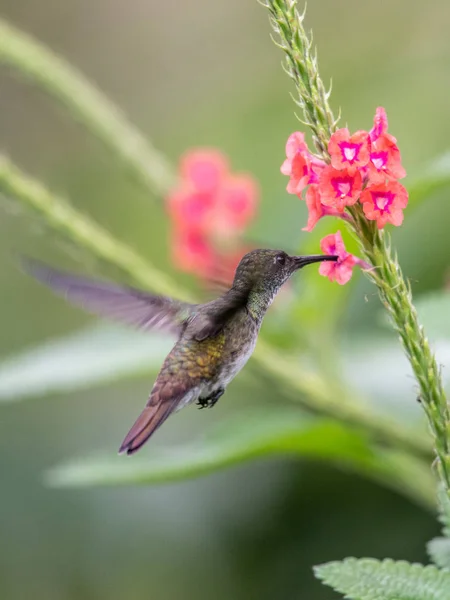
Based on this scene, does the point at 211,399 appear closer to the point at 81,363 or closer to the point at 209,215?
the point at 81,363

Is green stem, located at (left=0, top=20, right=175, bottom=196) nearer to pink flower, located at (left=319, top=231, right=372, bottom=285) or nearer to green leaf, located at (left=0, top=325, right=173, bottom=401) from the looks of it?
green leaf, located at (left=0, top=325, right=173, bottom=401)

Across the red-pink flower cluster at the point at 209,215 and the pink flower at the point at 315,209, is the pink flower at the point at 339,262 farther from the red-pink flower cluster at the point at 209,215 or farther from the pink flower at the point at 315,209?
the red-pink flower cluster at the point at 209,215

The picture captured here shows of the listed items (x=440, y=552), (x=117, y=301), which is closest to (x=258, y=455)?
(x=117, y=301)

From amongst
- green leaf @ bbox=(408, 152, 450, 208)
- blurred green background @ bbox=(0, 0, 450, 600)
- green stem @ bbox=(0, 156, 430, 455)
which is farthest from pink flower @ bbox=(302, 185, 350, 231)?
blurred green background @ bbox=(0, 0, 450, 600)

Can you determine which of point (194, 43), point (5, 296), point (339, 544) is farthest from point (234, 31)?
point (339, 544)

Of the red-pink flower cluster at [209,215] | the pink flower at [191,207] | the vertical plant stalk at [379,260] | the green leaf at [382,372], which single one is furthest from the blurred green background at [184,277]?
the vertical plant stalk at [379,260]

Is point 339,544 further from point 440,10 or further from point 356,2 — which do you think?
point 356,2
